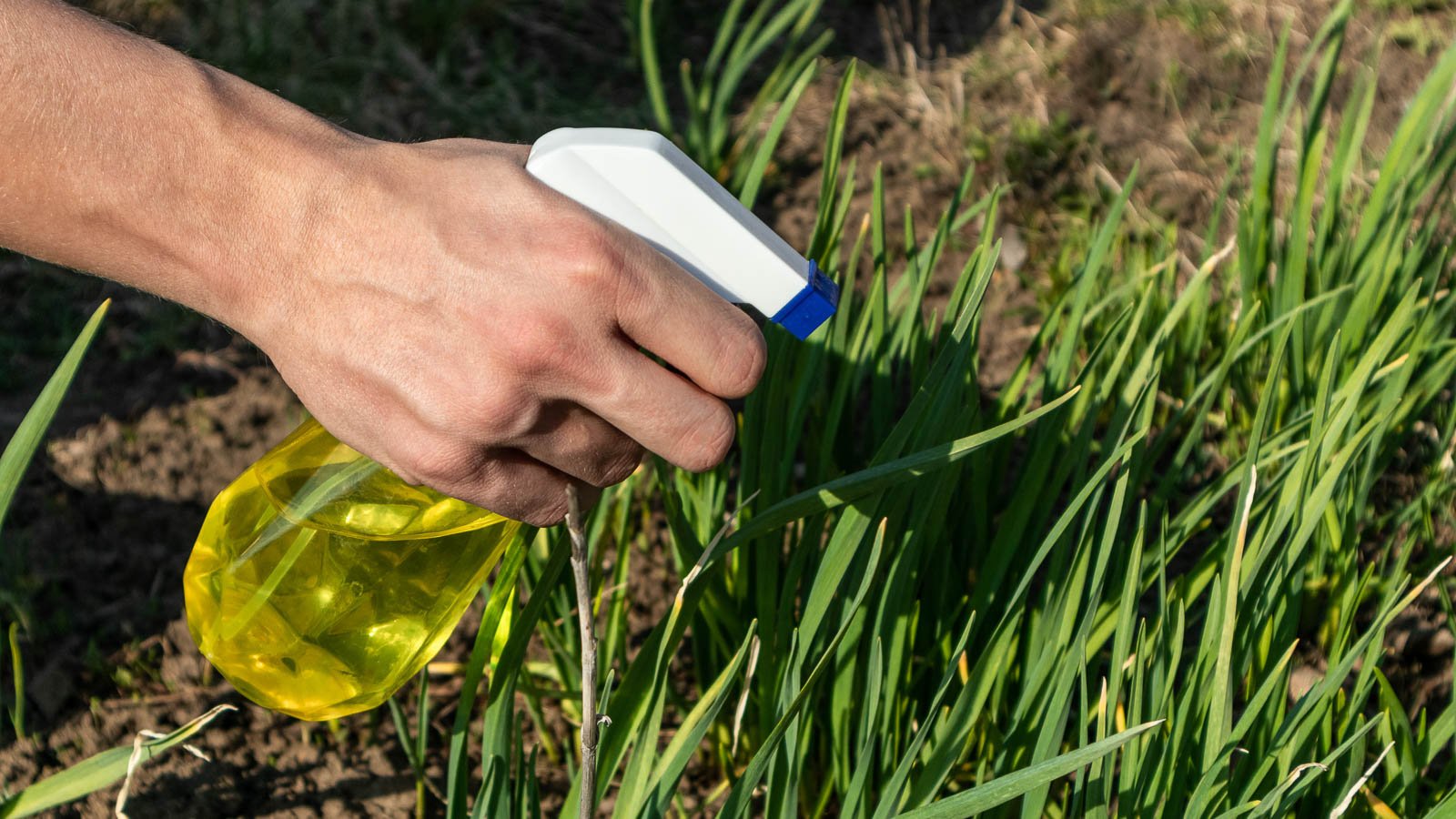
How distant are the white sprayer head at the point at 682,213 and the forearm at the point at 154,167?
181mm

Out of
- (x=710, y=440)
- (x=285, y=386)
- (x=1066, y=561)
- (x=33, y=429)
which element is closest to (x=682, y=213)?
(x=710, y=440)

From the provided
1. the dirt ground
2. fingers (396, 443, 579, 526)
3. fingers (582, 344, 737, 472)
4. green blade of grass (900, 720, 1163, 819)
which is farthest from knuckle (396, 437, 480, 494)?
the dirt ground

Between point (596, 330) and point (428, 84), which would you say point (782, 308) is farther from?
point (428, 84)

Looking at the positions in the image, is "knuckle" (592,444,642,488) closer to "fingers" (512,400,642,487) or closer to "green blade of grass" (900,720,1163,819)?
"fingers" (512,400,642,487)

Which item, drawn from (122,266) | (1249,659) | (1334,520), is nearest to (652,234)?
(122,266)

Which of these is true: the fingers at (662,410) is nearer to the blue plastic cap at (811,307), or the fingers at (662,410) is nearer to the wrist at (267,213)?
the blue plastic cap at (811,307)

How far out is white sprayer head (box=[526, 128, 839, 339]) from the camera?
0.85 meters

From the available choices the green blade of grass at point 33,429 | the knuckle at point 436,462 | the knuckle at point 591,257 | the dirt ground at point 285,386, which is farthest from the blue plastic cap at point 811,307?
the dirt ground at point 285,386

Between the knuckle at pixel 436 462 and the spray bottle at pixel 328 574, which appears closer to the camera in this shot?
the knuckle at pixel 436 462

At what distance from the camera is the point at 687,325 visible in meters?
0.89

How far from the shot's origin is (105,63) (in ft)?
3.05

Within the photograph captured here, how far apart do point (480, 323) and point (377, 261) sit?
91mm

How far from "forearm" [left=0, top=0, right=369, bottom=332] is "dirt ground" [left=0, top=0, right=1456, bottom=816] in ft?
2.65

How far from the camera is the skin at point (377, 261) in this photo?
2.87 ft
